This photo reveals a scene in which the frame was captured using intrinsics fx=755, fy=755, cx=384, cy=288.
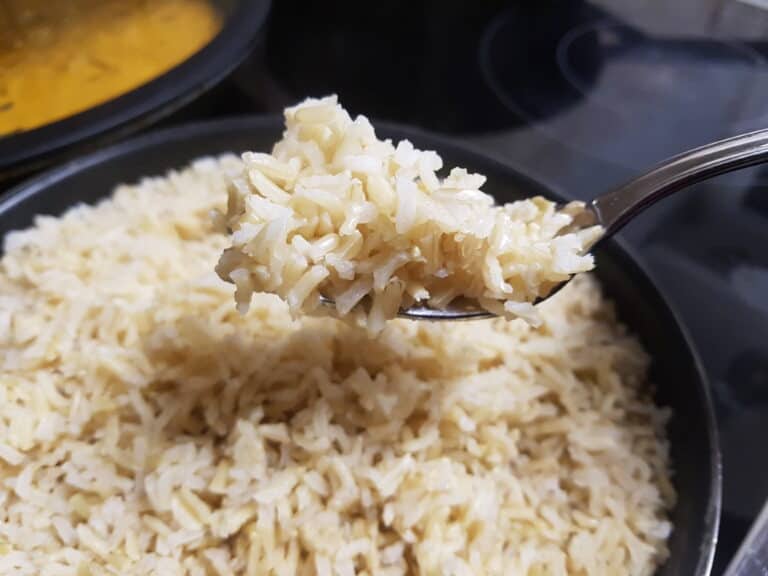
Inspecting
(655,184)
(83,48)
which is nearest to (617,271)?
(655,184)

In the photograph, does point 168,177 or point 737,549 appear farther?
point 168,177

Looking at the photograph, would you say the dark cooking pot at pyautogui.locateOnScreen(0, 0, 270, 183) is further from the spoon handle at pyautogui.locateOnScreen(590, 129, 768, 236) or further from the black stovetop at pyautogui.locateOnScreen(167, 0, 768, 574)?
the spoon handle at pyautogui.locateOnScreen(590, 129, 768, 236)

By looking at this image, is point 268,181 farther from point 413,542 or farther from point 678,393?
point 678,393

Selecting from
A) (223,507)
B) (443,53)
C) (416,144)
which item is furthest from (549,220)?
(443,53)

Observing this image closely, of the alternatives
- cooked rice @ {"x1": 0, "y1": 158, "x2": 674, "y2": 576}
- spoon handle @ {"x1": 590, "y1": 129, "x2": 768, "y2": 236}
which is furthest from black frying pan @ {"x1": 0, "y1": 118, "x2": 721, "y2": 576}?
spoon handle @ {"x1": 590, "y1": 129, "x2": 768, "y2": 236}

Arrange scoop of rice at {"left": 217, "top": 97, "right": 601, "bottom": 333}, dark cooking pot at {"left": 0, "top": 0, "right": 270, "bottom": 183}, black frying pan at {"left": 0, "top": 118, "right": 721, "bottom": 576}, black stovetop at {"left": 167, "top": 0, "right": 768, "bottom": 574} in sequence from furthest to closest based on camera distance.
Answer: black stovetop at {"left": 167, "top": 0, "right": 768, "bottom": 574}, dark cooking pot at {"left": 0, "top": 0, "right": 270, "bottom": 183}, black frying pan at {"left": 0, "top": 118, "right": 721, "bottom": 576}, scoop of rice at {"left": 217, "top": 97, "right": 601, "bottom": 333}

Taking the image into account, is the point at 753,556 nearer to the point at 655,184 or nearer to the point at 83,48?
the point at 655,184
